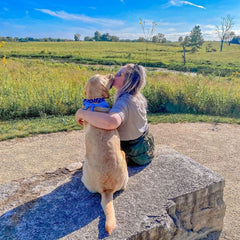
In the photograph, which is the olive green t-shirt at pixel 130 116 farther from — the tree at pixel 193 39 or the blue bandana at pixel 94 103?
the tree at pixel 193 39

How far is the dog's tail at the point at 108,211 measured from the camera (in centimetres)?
231

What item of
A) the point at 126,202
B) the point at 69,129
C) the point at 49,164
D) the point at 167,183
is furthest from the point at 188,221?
the point at 69,129

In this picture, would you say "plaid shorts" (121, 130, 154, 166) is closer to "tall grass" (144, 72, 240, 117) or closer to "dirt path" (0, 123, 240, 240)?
"dirt path" (0, 123, 240, 240)

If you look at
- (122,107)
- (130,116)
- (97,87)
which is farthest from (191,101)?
(97,87)

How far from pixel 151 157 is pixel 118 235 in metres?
1.50

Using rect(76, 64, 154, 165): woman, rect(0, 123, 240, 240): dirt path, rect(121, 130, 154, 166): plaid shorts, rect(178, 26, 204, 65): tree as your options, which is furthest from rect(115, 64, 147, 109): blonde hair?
rect(178, 26, 204, 65): tree

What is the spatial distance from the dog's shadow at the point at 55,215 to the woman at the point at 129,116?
70 centimetres

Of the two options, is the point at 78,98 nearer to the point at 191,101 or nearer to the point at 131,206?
the point at 191,101

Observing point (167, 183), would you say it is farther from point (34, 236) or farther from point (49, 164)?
point (49, 164)

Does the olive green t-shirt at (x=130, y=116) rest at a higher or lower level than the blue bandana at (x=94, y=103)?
lower

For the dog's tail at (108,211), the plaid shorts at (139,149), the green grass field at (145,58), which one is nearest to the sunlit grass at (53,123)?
the plaid shorts at (139,149)

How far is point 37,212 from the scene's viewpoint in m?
2.64

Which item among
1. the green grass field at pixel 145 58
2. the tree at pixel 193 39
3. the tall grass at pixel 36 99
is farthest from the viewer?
the tree at pixel 193 39

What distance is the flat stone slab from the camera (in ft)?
7.89
